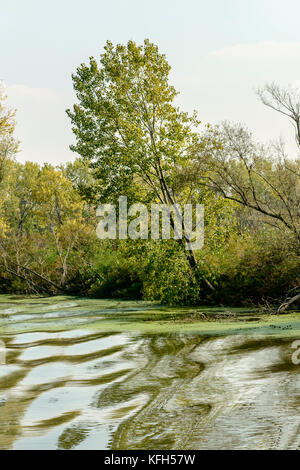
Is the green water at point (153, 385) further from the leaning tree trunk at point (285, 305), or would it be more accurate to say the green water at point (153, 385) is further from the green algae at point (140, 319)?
the leaning tree trunk at point (285, 305)

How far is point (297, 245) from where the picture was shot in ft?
61.6

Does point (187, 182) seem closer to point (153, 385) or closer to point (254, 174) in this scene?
point (254, 174)

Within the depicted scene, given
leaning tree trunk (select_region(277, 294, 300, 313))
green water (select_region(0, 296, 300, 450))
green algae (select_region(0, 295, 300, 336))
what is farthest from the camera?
leaning tree trunk (select_region(277, 294, 300, 313))

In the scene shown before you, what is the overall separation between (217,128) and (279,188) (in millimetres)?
2803

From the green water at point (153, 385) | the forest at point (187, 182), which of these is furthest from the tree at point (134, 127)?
the green water at point (153, 385)

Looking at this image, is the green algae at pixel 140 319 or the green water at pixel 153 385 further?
the green algae at pixel 140 319

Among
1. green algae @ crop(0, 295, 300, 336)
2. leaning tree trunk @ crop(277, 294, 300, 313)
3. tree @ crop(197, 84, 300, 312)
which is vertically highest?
tree @ crop(197, 84, 300, 312)

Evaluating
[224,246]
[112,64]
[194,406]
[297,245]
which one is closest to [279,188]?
[297,245]

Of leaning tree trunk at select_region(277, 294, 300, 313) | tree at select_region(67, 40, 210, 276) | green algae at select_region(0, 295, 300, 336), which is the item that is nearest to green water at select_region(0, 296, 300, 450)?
green algae at select_region(0, 295, 300, 336)

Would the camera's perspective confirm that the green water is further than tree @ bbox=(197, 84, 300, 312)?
No

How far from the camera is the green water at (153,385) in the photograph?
6699 mm

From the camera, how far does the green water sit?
22.0 ft

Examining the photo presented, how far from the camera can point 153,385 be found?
9430 mm

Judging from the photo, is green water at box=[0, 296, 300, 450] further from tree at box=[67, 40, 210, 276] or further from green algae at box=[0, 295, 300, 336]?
tree at box=[67, 40, 210, 276]
